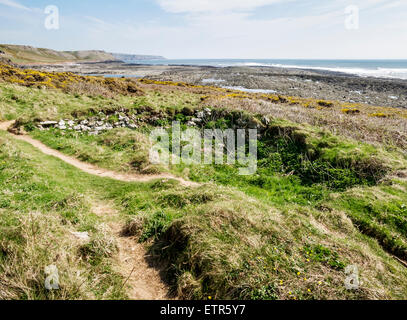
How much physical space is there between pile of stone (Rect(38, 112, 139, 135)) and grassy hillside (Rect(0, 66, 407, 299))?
65 cm

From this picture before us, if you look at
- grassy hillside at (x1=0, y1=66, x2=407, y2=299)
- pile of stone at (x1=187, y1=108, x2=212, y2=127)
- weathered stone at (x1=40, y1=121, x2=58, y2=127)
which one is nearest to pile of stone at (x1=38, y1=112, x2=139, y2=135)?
weathered stone at (x1=40, y1=121, x2=58, y2=127)

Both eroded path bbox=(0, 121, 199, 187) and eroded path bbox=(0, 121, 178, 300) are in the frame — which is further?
eroded path bbox=(0, 121, 199, 187)

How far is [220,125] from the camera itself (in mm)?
18469

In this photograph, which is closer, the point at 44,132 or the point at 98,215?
the point at 98,215

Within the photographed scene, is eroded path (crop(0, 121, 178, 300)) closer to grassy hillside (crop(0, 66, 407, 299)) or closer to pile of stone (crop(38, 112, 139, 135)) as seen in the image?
grassy hillside (crop(0, 66, 407, 299))

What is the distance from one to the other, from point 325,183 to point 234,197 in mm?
5744

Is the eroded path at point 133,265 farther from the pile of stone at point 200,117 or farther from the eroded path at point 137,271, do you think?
the pile of stone at point 200,117

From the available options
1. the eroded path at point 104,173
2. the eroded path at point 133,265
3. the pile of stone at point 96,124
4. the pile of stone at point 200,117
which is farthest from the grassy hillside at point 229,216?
the pile of stone at point 200,117

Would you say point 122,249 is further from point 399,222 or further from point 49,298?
point 399,222

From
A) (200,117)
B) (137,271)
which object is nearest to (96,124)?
(200,117)

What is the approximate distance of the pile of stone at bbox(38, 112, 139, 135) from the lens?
648 inches

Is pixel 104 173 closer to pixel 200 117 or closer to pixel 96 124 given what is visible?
pixel 96 124

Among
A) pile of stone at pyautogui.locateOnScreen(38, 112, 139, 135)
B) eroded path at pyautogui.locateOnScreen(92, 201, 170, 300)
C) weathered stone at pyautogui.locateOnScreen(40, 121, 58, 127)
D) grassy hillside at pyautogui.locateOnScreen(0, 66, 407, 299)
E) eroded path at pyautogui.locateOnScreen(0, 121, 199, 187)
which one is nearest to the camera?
grassy hillside at pyautogui.locateOnScreen(0, 66, 407, 299)
